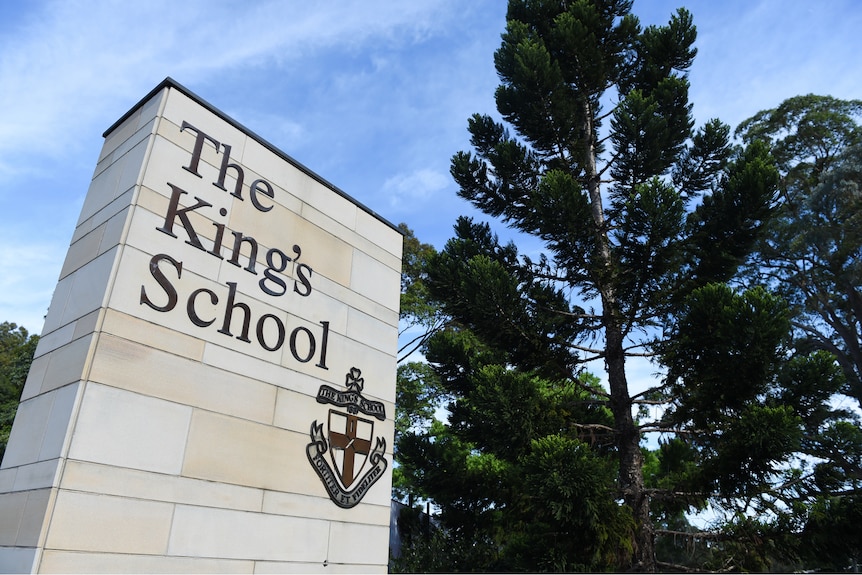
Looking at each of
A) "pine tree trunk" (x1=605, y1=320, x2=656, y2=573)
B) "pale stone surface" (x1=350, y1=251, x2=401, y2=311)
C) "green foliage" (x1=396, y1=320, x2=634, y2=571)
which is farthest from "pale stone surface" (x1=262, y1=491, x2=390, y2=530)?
"pine tree trunk" (x1=605, y1=320, x2=656, y2=573)

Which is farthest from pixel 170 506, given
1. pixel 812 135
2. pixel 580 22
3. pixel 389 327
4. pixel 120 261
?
pixel 812 135

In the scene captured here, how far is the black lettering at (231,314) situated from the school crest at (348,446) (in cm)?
72

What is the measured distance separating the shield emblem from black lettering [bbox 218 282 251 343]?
0.88 m

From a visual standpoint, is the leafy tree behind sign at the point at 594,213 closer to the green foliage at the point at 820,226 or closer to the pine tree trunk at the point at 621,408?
the pine tree trunk at the point at 621,408

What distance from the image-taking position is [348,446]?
Answer: 3973 mm

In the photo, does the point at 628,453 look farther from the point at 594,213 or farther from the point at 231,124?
the point at 231,124

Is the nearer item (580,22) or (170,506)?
(170,506)

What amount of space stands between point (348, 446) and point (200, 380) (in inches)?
47.1

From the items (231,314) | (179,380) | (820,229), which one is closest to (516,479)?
(231,314)

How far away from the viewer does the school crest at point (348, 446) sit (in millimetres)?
3811

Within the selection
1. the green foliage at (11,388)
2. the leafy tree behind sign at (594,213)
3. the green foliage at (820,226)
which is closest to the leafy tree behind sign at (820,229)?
the green foliage at (820,226)

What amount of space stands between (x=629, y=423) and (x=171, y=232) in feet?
21.7

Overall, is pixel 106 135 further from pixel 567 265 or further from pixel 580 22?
pixel 580 22

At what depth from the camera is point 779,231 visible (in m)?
16.8
